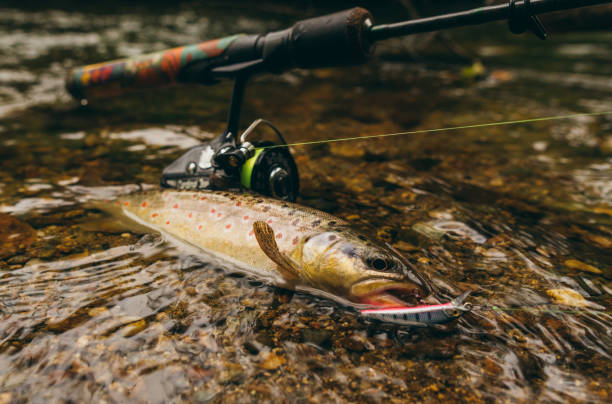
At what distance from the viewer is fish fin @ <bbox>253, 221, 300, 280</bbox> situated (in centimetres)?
231

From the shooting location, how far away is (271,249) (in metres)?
2.31

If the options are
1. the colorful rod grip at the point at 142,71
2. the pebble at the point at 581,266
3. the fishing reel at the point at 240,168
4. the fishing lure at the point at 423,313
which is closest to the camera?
the fishing lure at the point at 423,313

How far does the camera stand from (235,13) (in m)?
16.8

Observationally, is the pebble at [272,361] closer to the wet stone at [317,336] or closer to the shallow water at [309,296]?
the shallow water at [309,296]

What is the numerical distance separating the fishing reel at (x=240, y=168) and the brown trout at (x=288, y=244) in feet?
0.29

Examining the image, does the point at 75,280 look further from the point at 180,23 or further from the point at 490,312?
the point at 180,23

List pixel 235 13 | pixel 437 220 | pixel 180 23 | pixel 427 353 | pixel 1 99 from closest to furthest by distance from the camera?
pixel 427 353 → pixel 437 220 → pixel 1 99 → pixel 180 23 → pixel 235 13

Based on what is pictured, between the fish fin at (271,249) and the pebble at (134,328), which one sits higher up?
the fish fin at (271,249)

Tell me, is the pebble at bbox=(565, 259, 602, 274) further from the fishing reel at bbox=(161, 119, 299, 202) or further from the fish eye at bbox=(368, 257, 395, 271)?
the fishing reel at bbox=(161, 119, 299, 202)

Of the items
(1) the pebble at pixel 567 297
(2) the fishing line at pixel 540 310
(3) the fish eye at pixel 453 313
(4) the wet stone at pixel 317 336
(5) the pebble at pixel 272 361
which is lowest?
(5) the pebble at pixel 272 361

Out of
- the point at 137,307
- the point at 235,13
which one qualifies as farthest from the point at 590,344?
the point at 235,13

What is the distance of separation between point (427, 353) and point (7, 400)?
1.75 metres

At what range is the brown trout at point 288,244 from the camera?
6.97 feet

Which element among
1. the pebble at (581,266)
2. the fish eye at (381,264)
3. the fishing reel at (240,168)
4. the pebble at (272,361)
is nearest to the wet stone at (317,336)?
the pebble at (272,361)
